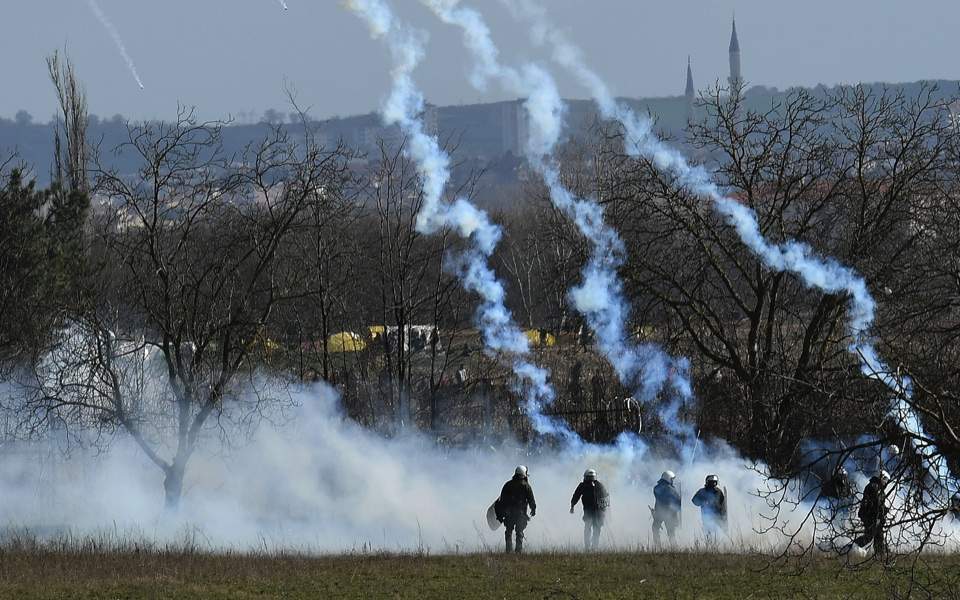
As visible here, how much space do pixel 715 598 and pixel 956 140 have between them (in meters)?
13.2

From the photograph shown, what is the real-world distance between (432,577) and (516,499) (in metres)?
3.35

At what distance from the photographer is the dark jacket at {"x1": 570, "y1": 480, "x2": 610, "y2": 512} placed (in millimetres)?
21094

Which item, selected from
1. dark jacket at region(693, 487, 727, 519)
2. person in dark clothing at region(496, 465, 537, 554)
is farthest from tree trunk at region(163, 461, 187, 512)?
dark jacket at region(693, 487, 727, 519)

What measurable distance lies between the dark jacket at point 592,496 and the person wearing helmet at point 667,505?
0.93m

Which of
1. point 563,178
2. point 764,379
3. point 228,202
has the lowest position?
point 764,379

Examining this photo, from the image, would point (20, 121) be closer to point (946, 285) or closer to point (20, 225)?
point (20, 225)

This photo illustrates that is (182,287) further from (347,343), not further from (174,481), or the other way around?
(347,343)

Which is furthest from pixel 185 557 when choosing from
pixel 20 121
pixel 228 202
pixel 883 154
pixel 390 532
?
pixel 20 121

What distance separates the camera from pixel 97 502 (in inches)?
1093

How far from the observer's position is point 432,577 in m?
17.4

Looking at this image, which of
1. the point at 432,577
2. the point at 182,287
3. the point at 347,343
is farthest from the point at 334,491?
the point at 347,343

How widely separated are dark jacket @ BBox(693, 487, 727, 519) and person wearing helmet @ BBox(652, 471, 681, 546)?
1.55 ft

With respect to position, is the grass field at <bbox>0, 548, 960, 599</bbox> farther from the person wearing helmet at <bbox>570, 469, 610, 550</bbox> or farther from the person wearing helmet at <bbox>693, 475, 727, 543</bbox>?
the person wearing helmet at <bbox>693, 475, 727, 543</bbox>

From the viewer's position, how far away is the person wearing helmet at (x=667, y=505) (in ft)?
69.6
